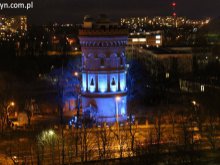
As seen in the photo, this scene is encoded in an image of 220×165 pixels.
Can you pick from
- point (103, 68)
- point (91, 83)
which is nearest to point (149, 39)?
point (91, 83)

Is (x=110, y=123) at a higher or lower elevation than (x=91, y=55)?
lower

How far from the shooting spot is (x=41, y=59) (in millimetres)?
73562

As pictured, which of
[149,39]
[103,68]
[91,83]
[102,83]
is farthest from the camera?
[149,39]

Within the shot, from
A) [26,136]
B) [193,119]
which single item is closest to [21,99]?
→ [26,136]

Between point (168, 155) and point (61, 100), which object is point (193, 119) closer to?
point (168, 155)

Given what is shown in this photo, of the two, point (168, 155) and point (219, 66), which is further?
point (219, 66)

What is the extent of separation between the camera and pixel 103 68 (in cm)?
2783

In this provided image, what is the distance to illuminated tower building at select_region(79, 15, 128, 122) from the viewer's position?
27594 millimetres

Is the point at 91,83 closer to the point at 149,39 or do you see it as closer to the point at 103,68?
the point at 103,68

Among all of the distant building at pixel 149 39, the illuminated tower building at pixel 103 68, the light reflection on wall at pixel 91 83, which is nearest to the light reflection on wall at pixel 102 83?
the illuminated tower building at pixel 103 68

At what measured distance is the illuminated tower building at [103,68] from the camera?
27.6 meters

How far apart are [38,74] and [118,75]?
110 feet

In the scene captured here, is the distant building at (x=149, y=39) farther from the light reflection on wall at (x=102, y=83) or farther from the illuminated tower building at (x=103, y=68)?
the light reflection on wall at (x=102, y=83)

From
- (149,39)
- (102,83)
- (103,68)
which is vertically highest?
(149,39)
